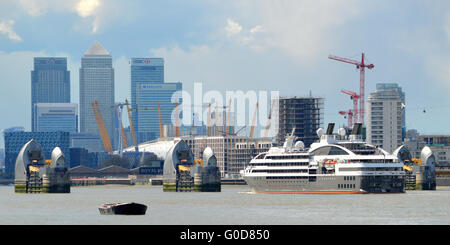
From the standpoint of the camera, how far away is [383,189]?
19012 cm

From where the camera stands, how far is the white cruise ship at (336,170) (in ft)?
623

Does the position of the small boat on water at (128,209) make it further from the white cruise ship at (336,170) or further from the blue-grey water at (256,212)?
the white cruise ship at (336,170)

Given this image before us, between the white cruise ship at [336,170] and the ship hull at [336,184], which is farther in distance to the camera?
the white cruise ship at [336,170]

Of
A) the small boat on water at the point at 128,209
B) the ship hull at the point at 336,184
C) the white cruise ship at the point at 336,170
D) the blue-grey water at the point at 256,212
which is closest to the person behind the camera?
the blue-grey water at the point at 256,212

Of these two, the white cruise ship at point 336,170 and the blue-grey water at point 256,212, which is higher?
the white cruise ship at point 336,170

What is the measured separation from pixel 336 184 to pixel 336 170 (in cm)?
248

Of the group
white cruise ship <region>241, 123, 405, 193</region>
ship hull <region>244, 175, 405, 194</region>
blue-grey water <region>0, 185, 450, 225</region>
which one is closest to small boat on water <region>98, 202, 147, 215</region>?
blue-grey water <region>0, 185, 450, 225</region>

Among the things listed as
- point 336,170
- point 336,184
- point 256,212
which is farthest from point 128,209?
point 336,170

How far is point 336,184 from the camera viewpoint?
192m

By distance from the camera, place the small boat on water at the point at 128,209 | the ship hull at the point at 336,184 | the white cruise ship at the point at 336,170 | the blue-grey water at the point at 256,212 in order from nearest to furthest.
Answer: the blue-grey water at the point at 256,212, the small boat on water at the point at 128,209, the ship hull at the point at 336,184, the white cruise ship at the point at 336,170

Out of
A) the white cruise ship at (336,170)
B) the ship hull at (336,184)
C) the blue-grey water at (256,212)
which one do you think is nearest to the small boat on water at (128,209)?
the blue-grey water at (256,212)
